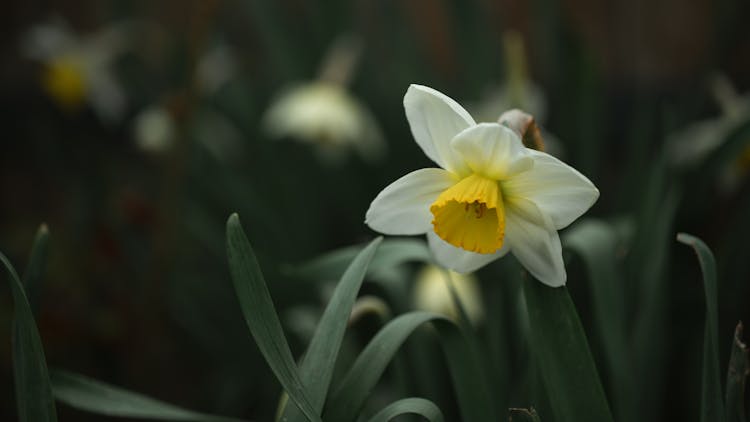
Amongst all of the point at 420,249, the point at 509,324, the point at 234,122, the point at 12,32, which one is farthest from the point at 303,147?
the point at 12,32

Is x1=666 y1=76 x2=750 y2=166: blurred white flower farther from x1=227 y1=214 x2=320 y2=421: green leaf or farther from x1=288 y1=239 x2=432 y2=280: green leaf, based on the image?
x1=227 y1=214 x2=320 y2=421: green leaf

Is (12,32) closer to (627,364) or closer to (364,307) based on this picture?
(364,307)

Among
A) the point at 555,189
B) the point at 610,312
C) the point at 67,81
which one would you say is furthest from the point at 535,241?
the point at 67,81

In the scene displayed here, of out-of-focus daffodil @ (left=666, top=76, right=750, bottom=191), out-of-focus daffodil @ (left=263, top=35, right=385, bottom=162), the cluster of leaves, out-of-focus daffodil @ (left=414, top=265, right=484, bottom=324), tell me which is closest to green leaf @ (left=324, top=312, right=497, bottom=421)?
the cluster of leaves

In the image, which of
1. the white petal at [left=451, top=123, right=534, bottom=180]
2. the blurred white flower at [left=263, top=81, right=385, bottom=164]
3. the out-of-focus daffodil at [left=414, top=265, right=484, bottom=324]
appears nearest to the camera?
the white petal at [left=451, top=123, right=534, bottom=180]

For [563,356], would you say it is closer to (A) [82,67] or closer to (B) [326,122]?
(B) [326,122]
